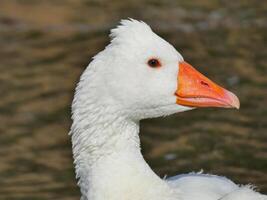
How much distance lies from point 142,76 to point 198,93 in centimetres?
53

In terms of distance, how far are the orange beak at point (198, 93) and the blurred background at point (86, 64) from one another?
302 centimetres

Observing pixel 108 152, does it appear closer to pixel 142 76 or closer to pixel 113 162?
pixel 113 162

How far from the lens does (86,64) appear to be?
49.8 ft

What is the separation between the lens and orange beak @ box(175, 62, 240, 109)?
7.54 metres

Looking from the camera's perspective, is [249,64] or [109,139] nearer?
[109,139]

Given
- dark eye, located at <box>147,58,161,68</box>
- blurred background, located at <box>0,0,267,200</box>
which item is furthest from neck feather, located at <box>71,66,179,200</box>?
blurred background, located at <box>0,0,267,200</box>

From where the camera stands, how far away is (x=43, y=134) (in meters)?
12.7

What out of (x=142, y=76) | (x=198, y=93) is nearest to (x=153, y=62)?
(x=142, y=76)

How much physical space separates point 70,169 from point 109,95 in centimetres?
436

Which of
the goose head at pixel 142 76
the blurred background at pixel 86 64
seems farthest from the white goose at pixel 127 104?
the blurred background at pixel 86 64

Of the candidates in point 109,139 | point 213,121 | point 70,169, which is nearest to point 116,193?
point 109,139

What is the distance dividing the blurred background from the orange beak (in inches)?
119

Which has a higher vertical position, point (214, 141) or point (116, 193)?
point (116, 193)

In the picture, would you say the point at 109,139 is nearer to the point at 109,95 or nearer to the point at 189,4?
the point at 109,95
